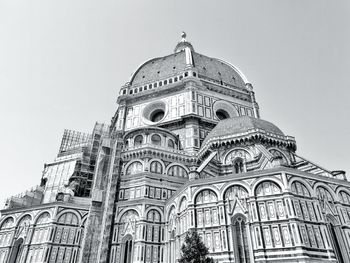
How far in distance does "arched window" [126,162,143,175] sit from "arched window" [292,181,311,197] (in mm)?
14742

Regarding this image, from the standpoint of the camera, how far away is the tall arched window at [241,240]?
18.7 meters

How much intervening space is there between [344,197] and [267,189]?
7.07m

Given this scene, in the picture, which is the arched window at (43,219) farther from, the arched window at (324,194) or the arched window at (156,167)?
the arched window at (324,194)

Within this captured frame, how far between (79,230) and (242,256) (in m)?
16.5

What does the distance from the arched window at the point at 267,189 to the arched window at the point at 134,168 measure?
493 inches

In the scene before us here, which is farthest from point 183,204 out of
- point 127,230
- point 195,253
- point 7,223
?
point 7,223

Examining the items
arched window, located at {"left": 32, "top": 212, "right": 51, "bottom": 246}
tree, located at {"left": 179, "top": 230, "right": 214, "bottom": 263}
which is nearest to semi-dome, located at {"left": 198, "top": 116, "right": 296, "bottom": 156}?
tree, located at {"left": 179, "top": 230, "right": 214, "bottom": 263}

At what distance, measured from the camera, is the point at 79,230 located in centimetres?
2719

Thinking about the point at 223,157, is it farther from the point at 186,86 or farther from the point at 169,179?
the point at 186,86

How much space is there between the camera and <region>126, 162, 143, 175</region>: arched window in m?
28.5

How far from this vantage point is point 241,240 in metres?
19.3

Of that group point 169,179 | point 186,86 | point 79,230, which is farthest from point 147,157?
point 186,86

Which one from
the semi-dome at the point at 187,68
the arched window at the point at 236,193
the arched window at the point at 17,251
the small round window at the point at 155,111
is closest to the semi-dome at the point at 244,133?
the arched window at the point at 236,193

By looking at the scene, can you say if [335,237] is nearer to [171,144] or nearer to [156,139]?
[171,144]
